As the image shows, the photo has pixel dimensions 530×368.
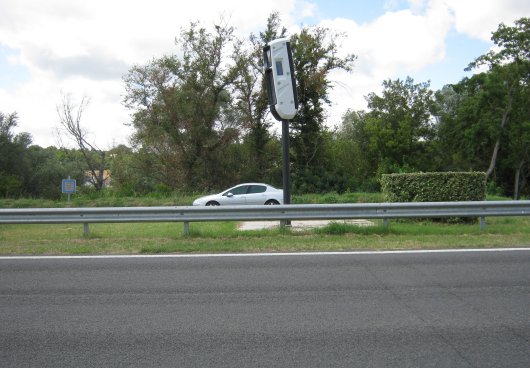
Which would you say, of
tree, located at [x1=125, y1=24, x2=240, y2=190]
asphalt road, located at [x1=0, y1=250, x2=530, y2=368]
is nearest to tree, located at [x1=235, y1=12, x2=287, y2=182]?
tree, located at [x1=125, y1=24, x2=240, y2=190]

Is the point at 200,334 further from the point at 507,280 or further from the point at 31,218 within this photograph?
the point at 31,218

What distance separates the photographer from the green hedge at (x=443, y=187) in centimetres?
1289

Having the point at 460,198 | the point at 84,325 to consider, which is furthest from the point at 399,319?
the point at 460,198

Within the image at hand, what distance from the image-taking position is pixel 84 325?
4.99m

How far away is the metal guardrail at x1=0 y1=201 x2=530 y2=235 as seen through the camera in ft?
36.0

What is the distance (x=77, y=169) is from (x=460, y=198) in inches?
1352

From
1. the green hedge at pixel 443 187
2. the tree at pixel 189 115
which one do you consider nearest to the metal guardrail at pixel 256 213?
the green hedge at pixel 443 187

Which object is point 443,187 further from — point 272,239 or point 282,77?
point 272,239

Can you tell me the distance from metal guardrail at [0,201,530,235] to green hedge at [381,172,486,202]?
1.66 m

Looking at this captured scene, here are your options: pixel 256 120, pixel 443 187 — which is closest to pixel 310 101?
pixel 256 120

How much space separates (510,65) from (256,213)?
38930mm

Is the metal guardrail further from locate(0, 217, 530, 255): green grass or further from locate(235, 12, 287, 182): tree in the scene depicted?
locate(235, 12, 287, 182): tree

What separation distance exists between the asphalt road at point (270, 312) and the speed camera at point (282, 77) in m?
5.23

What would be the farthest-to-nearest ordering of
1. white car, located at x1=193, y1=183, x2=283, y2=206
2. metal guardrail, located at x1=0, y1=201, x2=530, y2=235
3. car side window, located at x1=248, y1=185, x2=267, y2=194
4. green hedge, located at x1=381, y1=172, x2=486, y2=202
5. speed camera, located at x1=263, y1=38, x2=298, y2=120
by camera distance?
car side window, located at x1=248, y1=185, x2=267, y2=194 < white car, located at x1=193, y1=183, x2=283, y2=206 < green hedge, located at x1=381, y1=172, x2=486, y2=202 < speed camera, located at x1=263, y1=38, x2=298, y2=120 < metal guardrail, located at x1=0, y1=201, x2=530, y2=235
